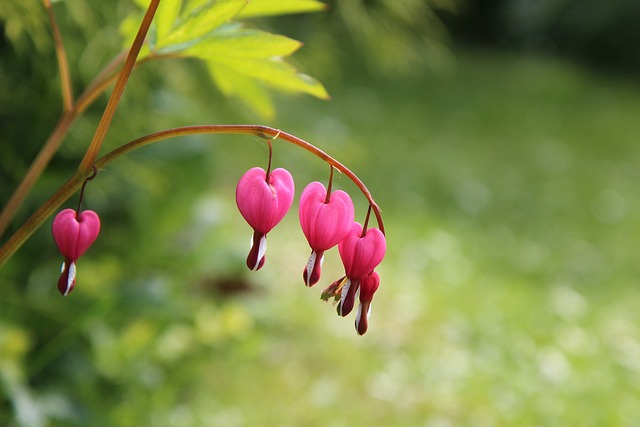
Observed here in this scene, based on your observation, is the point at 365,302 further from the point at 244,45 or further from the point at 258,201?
the point at 244,45

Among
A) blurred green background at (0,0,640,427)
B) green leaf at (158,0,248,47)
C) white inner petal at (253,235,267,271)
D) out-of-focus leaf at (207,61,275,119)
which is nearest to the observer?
white inner petal at (253,235,267,271)

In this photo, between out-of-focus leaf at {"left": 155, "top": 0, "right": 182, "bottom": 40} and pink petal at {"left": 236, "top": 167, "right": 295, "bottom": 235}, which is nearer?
pink petal at {"left": 236, "top": 167, "right": 295, "bottom": 235}

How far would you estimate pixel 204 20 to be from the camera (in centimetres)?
107

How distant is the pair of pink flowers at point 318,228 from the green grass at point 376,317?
4.47 feet

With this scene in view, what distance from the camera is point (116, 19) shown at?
256cm

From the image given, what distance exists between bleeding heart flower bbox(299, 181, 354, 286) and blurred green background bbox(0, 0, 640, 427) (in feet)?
1.30

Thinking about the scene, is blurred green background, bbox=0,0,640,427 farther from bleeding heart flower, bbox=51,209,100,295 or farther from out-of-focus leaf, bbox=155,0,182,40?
bleeding heart flower, bbox=51,209,100,295

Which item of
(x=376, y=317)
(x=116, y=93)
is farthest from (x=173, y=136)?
(x=376, y=317)

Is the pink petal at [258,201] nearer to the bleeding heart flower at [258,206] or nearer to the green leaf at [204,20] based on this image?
the bleeding heart flower at [258,206]

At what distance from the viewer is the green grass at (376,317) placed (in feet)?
8.23

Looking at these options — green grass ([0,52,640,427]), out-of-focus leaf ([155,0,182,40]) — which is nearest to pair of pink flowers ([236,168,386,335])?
out-of-focus leaf ([155,0,182,40])

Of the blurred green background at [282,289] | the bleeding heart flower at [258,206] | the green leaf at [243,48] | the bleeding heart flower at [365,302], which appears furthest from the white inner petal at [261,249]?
the blurred green background at [282,289]

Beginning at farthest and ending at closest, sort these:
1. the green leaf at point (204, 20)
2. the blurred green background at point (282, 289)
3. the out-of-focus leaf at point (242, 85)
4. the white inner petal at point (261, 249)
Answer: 1. the blurred green background at point (282, 289)
2. the out-of-focus leaf at point (242, 85)
3. the green leaf at point (204, 20)
4. the white inner petal at point (261, 249)

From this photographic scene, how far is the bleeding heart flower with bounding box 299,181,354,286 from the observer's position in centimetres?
92
